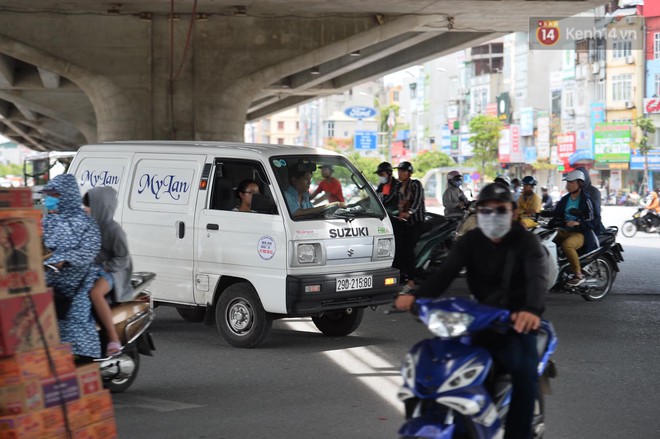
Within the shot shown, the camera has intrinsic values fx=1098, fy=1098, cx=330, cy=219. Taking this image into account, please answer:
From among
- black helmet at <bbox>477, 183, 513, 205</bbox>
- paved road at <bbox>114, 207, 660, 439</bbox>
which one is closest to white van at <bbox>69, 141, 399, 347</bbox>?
paved road at <bbox>114, 207, 660, 439</bbox>

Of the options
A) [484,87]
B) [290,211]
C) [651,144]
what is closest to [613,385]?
[290,211]

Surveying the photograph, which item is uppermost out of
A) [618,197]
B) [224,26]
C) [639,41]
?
[639,41]

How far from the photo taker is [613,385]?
333 inches

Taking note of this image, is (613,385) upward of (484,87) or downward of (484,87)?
downward

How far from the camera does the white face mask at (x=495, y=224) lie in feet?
16.9

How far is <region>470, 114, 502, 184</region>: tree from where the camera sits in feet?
319

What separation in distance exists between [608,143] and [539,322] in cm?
8070

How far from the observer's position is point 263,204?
1003 centimetres

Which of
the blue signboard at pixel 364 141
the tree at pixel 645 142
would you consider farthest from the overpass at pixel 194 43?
the blue signboard at pixel 364 141

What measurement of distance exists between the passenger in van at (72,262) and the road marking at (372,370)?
7.08 ft

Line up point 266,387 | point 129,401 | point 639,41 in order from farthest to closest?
point 639,41
point 266,387
point 129,401

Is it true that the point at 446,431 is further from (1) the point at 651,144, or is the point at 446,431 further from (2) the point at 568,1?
(1) the point at 651,144

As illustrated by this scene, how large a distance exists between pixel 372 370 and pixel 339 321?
212 cm

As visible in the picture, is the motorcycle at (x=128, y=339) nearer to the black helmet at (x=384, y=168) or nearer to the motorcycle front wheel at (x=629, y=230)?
the black helmet at (x=384, y=168)
